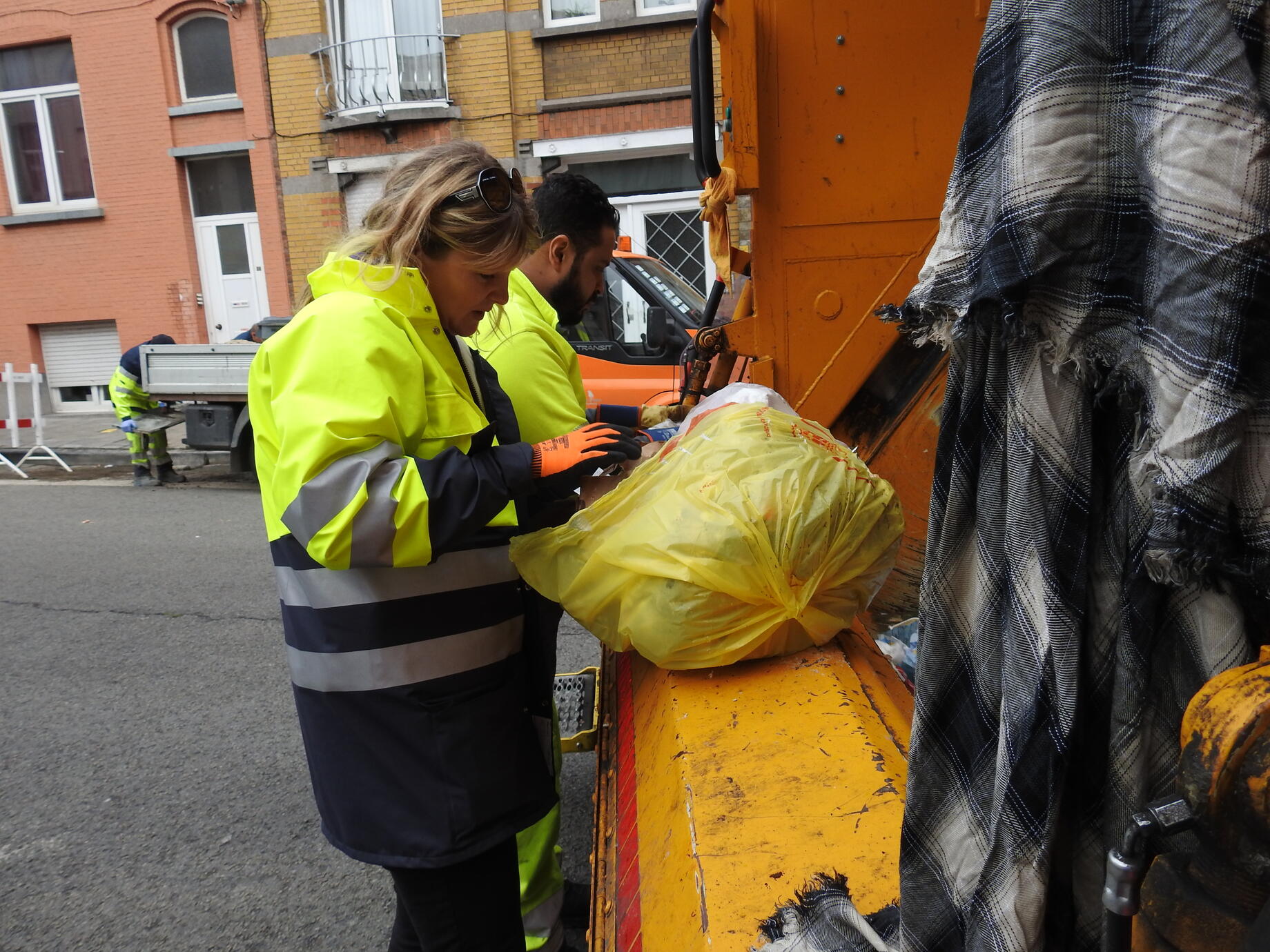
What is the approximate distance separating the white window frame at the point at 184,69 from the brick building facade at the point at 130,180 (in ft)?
0.08

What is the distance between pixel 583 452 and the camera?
5.46ft

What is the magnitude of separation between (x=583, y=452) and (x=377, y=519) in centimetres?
42

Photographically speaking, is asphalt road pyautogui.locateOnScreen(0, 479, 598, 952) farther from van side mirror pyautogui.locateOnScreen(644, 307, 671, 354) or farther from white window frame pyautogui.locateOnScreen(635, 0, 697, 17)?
white window frame pyautogui.locateOnScreen(635, 0, 697, 17)

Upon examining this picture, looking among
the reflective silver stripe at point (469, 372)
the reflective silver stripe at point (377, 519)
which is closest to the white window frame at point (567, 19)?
the reflective silver stripe at point (469, 372)

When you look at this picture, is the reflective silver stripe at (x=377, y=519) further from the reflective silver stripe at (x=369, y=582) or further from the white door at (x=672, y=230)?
the white door at (x=672, y=230)

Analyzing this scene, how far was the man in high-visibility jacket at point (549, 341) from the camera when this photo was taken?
2.16 meters

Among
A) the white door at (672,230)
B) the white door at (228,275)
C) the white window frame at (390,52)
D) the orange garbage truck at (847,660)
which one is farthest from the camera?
the white door at (228,275)

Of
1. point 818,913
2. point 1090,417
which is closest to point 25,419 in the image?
point 818,913

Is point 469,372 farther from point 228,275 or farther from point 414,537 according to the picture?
point 228,275

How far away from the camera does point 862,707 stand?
162 cm

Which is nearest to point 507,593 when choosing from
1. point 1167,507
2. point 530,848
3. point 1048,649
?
point 530,848

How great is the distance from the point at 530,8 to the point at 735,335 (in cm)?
1066

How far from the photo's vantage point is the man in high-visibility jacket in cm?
216

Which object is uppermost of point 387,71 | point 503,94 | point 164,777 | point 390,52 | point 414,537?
point 390,52
